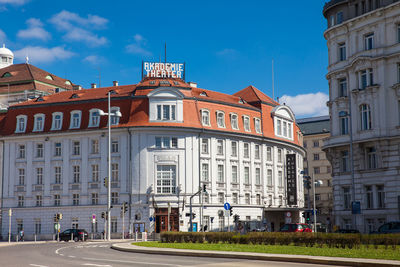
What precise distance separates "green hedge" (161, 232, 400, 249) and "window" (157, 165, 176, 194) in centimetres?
2730

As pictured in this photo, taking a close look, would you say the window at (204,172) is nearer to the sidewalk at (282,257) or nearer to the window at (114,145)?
the window at (114,145)

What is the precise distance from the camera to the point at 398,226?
39.7 m

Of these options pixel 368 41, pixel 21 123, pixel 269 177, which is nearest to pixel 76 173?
pixel 21 123

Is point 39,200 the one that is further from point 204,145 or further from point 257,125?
point 257,125

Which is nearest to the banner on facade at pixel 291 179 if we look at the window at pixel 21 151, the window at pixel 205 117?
the window at pixel 205 117

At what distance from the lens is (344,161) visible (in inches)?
2098

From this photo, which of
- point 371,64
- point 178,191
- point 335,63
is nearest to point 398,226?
point 371,64

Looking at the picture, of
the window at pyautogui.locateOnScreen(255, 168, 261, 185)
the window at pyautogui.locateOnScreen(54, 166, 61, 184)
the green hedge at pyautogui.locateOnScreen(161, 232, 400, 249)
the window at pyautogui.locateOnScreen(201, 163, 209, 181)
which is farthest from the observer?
the window at pyautogui.locateOnScreen(255, 168, 261, 185)

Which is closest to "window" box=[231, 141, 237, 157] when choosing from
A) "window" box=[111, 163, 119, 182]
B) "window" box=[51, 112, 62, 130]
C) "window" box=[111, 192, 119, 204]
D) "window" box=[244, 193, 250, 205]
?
"window" box=[244, 193, 250, 205]

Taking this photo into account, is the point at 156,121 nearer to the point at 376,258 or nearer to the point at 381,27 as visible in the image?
the point at 381,27

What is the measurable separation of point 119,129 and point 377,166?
3136 centimetres

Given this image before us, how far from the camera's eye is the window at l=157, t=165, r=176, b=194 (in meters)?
68.8

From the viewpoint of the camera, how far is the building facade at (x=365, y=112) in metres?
48.9

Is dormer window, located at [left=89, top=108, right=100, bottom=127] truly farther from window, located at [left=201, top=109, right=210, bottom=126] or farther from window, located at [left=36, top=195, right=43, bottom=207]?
window, located at [left=201, top=109, right=210, bottom=126]
